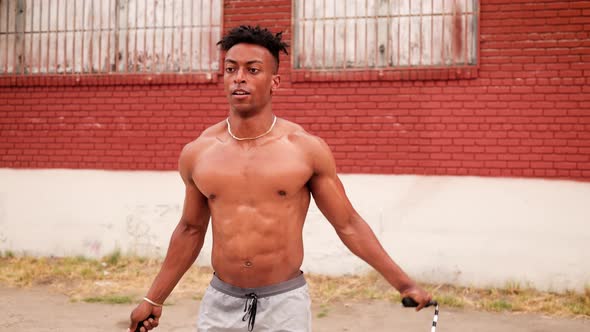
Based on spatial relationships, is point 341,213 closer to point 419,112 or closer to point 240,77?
point 240,77

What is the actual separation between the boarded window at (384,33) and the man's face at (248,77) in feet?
15.4

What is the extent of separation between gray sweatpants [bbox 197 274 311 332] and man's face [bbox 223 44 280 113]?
83cm

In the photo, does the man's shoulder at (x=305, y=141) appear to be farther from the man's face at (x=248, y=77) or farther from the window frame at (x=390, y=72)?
the window frame at (x=390, y=72)

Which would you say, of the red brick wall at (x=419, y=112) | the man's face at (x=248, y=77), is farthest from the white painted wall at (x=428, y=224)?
the man's face at (x=248, y=77)

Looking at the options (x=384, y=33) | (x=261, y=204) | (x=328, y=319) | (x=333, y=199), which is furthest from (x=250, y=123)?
(x=384, y=33)

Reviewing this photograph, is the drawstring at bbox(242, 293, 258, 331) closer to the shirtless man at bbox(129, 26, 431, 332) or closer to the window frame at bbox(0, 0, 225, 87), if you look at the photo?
the shirtless man at bbox(129, 26, 431, 332)

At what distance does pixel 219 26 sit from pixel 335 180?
17.6 ft

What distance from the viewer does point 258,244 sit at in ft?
10.0

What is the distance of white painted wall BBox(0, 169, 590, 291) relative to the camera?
7.07 m

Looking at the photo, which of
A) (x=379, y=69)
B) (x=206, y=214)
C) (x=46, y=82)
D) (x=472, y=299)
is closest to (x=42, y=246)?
(x=46, y=82)

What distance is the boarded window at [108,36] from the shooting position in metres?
8.21

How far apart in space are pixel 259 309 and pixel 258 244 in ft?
0.95

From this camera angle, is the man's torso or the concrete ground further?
the concrete ground

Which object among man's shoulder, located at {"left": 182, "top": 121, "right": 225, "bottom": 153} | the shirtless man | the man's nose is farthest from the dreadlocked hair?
man's shoulder, located at {"left": 182, "top": 121, "right": 225, "bottom": 153}
